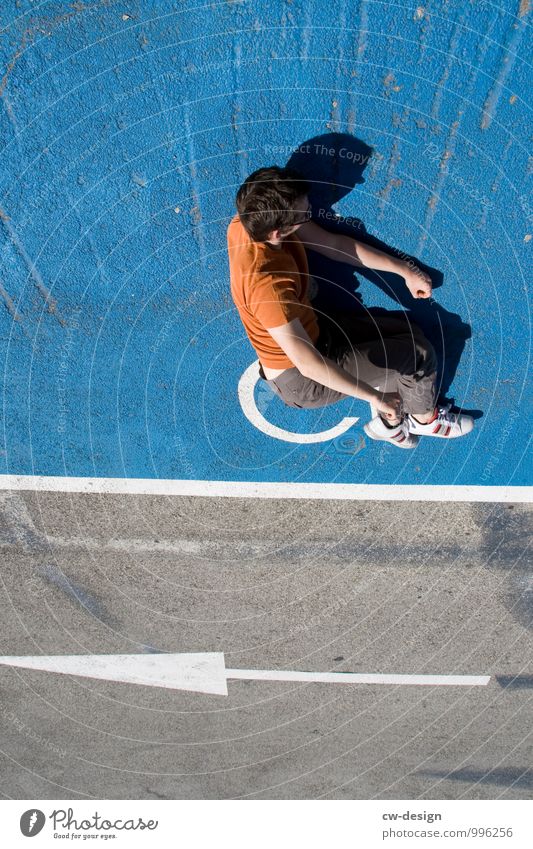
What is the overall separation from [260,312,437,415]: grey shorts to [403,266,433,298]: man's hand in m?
0.21

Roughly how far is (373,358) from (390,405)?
1.12 feet

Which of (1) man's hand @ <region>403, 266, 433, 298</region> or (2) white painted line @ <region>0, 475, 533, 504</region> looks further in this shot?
(2) white painted line @ <region>0, 475, 533, 504</region>

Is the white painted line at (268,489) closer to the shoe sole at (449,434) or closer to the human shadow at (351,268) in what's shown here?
the shoe sole at (449,434)

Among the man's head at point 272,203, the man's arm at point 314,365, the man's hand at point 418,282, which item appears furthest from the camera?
the man's hand at point 418,282

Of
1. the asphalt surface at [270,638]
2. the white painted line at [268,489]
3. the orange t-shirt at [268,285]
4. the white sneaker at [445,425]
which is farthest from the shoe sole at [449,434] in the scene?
the orange t-shirt at [268,285]

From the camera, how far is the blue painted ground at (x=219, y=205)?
9.87 feet

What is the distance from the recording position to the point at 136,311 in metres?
3.60

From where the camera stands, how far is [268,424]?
3.85 metres

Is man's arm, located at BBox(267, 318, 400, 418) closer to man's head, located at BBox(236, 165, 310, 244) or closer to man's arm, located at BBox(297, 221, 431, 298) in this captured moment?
man's head, located at BBox(236, 165, 310, 244)

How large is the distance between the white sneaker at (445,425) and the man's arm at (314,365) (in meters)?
0.51

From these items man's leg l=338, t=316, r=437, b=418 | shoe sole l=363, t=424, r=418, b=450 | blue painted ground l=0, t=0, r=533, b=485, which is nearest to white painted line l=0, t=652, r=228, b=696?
blue painted ground l=0, t=0, r=533, b=485

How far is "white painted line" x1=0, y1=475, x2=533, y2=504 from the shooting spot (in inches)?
155
